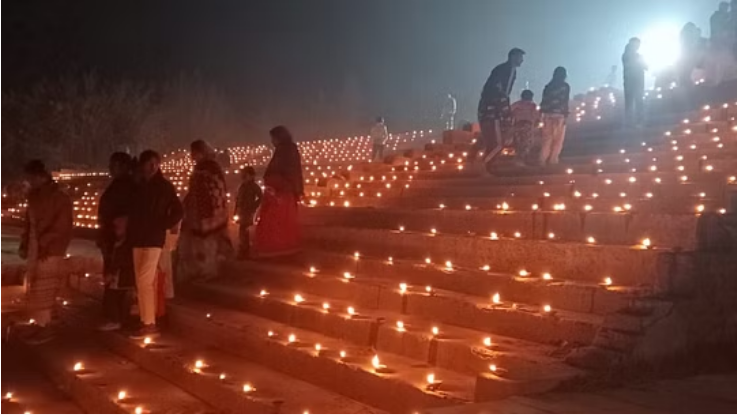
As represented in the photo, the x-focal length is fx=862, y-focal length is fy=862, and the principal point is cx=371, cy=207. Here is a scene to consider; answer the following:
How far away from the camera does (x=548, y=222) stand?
765cm

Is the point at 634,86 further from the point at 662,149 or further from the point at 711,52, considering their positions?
the point at 711,52

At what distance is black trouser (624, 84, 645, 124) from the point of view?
14.2 metres

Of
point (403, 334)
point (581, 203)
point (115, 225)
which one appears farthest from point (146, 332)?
point (581, 203)

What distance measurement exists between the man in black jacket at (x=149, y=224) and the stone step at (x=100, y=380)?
1.79 ft

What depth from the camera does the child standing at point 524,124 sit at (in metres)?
12.0

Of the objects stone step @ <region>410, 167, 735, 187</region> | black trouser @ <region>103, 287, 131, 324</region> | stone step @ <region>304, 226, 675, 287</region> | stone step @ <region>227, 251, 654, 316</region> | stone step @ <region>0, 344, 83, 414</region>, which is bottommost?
stone step @ <region>0, 344, 83, 414</region>

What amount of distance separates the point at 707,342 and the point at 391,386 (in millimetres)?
2210

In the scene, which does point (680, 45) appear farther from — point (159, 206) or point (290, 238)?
point (159, 206)

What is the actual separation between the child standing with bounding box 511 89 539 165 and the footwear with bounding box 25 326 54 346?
6552 mm

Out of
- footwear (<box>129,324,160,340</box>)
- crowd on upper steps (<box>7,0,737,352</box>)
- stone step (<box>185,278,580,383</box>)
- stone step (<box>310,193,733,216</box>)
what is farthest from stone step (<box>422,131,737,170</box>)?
footwear (<box>129,324,160,340</box>)

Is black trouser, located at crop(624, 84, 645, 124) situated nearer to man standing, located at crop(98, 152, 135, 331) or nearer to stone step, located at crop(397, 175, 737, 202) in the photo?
stone step, located at crop(397, 175, 737, 202)

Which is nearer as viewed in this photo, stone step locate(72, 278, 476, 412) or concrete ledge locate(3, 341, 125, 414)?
stone step locate(72, 278, 476, 412)

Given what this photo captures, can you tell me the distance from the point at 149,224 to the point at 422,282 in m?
2.45

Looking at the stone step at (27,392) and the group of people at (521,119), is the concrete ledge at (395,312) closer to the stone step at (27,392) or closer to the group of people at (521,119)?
the stone step at (27,392)
